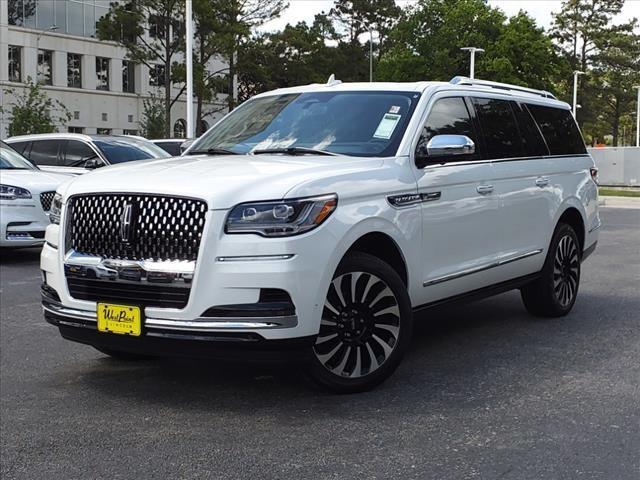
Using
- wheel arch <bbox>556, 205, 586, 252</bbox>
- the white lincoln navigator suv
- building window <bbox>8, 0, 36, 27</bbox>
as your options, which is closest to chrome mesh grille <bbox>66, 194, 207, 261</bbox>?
the white lincoln navigator suv

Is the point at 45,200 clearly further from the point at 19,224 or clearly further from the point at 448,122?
the point at 448,122

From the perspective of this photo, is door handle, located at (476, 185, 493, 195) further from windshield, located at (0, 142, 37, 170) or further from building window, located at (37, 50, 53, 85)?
building window, located at (37, 50, 53, 85)

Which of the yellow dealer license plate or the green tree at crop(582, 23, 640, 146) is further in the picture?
the green tree at crop(582, 23, 640, 146)

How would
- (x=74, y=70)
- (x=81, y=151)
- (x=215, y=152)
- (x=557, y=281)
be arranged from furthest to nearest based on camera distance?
(x=74, y=70)
(x=81, y=151)
(x=557, y=281)
(x=215, y=152)

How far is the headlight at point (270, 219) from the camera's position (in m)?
4.70

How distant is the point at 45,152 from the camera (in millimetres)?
14938

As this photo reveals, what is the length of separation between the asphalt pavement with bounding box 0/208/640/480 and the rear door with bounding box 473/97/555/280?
0.66 metres

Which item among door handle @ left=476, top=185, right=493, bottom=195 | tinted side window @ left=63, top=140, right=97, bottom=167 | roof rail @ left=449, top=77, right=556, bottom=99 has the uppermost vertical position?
roof rail @ left=449, top=77, right=556, bottom=99

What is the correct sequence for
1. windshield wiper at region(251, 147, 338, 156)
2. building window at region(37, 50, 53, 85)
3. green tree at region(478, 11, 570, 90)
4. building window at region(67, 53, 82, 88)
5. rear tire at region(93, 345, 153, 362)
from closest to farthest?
windshield wiper at region(251, 147, 338, 156) < rear tire at region(93, 345, 153, 362) < building window at region(37, 50, 53, 85) < building window at region(67, 53, 82, 88) < green tree at region(478, 11, 570, 90)

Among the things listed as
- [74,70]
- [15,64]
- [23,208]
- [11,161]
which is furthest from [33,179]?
[74,70]

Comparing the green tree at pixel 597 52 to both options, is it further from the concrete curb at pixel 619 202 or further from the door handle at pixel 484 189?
the door handle at pixel 484 189

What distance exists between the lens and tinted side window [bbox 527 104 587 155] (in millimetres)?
7594

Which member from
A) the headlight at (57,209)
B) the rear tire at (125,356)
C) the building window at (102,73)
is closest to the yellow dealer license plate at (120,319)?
the headlight at (57,209)

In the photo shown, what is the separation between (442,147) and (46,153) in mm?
10701
